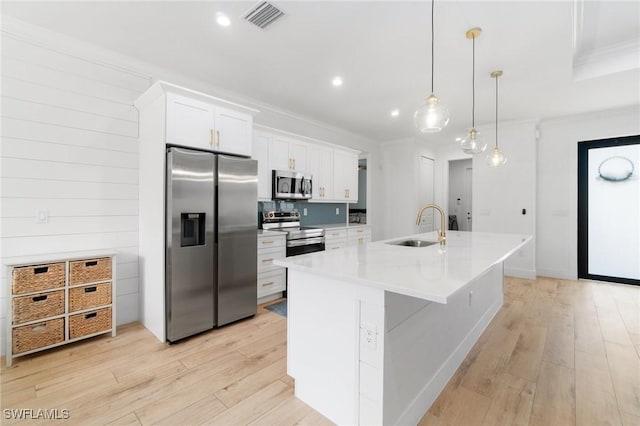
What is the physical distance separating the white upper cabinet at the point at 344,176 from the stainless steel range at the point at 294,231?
994mm

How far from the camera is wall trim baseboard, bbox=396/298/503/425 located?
1.59m

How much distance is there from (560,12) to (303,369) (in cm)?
320

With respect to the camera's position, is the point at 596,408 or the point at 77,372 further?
the point at 77,372

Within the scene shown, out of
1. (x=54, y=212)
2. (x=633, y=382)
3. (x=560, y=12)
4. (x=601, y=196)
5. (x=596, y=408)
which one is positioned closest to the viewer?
(x=596, y=408)

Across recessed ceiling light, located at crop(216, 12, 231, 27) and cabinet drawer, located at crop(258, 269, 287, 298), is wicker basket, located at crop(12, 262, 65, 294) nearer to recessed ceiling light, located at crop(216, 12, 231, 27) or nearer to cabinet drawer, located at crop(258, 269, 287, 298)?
cabinet drawer, located at crop(258, 269, 287, 298)

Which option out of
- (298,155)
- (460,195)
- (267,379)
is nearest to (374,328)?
(267,379)

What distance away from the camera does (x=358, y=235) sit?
5.05 meters

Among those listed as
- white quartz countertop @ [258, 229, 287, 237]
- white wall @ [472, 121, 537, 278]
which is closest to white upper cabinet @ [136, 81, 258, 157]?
white quartz countertop @ [258, 229, 287, 237]

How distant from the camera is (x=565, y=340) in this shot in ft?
8.71

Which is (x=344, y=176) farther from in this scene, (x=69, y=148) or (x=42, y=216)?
(x=42, y=216)

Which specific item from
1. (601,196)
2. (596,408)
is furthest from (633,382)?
(601,196)

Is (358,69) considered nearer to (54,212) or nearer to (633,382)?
(54,212)

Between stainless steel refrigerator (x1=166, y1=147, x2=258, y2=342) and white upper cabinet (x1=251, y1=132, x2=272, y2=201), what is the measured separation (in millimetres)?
735

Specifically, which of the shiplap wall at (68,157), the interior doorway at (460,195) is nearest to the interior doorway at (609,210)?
the interior doorway at (460,195)
